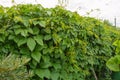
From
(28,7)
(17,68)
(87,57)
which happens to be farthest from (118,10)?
(17,68)

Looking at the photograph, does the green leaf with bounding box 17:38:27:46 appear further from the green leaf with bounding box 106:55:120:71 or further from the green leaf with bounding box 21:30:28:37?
the green leaf with bounding box 106:55:120:71

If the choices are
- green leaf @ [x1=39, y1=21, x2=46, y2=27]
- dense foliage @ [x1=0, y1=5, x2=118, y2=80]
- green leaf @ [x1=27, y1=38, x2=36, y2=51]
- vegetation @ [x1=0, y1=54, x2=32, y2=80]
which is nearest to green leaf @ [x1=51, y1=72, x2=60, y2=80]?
dense foliage @ [x1=0, y1=5, x2=118, y2=80]

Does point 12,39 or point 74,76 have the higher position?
point 12,39

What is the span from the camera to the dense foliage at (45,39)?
2.95 meters

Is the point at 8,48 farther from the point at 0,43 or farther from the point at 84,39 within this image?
the point at 84,39

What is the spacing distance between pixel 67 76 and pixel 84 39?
661 millimetres

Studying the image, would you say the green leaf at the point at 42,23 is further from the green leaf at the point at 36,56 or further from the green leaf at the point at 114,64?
the green leaf at the point at 114,64

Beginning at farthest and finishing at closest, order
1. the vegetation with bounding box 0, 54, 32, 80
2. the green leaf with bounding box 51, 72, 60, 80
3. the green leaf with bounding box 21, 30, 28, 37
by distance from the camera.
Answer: the green leaf with bounding box 51, 72, 60, 80 < the green leaf with bounding box 21, 30, 28, 37 < the vegetation with bounding box 0, 54, 32, 80

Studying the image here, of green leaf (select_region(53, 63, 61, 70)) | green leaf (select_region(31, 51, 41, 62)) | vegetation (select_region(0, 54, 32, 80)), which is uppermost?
vegetation (select_region(0, 54, 32, 80))

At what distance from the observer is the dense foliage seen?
295 centimetres

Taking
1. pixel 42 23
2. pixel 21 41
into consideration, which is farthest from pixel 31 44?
pixel 42 23

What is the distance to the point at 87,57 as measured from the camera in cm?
389

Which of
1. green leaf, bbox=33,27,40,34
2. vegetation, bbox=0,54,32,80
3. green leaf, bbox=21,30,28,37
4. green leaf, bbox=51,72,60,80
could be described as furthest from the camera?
green leaf, bbox=51,72,60,80

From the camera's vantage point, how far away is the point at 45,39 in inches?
119
